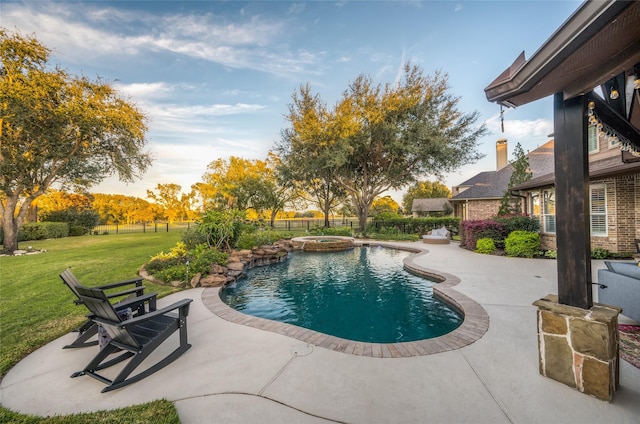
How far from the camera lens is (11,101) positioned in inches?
409

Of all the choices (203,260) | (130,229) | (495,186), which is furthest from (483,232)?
(130,229)

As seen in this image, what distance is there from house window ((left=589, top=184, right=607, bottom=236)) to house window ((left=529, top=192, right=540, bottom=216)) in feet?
6.23

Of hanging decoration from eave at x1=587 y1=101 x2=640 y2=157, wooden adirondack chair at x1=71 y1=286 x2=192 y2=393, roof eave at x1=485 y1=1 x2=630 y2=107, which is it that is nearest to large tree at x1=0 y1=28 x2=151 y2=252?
wooden adirondack chair at x1=71 y1=286 x2=192 y2=393

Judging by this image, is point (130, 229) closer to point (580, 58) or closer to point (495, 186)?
point (580, 58)

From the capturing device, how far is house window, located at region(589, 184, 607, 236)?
8742mm

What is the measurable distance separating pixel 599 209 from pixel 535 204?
7.75 feet

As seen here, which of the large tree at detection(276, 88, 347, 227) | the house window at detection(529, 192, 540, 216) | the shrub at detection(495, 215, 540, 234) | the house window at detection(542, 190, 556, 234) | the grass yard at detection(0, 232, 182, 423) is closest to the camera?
the grass yard at detection(0, 232, 182, 423)

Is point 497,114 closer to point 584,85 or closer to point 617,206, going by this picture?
point 584,85

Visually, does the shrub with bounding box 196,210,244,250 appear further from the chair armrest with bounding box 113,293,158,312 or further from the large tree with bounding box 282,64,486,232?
the large tree with bounding box 282,64,486,232

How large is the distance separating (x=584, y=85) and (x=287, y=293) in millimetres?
5966

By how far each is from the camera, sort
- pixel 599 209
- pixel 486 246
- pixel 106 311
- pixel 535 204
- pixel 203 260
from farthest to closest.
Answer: pixel 535 204
pixel 486 246
pixel 599 209
pixel 203 260
pixel 106 311

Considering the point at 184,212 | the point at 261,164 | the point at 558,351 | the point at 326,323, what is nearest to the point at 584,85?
the point at 558,351

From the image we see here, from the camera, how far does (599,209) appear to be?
29.2 ft

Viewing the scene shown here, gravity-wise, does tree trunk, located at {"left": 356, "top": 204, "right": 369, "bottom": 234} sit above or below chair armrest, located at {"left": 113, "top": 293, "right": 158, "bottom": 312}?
above
